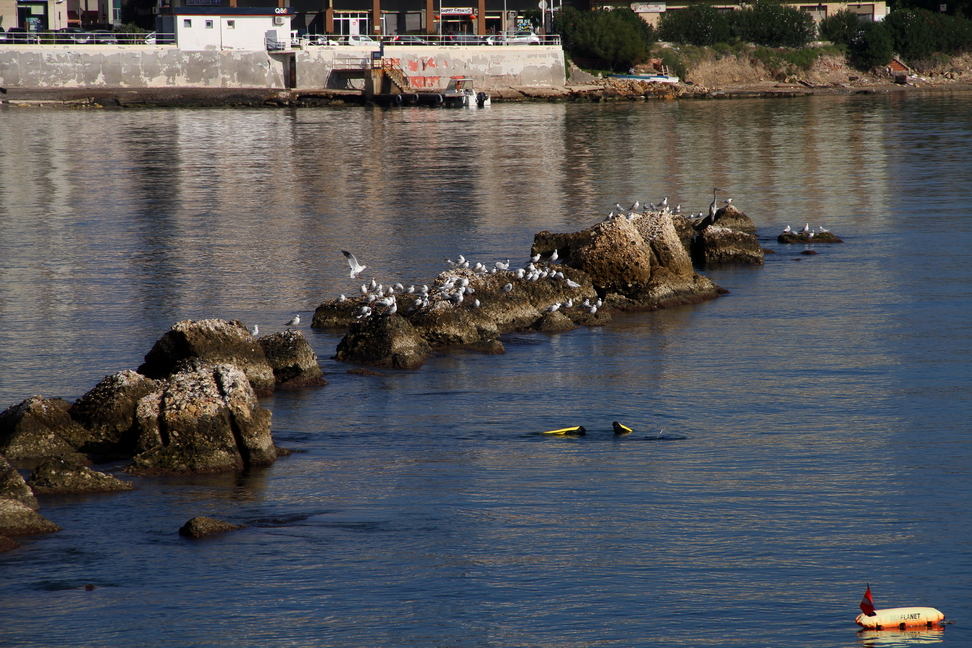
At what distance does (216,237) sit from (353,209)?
19.2ft

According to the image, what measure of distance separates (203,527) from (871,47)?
116 metres

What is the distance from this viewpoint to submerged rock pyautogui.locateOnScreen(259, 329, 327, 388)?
54.9 feet

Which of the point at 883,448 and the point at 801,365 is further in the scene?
the point at 801,365

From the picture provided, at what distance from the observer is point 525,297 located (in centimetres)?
2088

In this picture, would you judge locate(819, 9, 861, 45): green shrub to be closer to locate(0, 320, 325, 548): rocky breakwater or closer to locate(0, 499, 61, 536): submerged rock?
locate(0, 320, 325, 548): rocky breakwater

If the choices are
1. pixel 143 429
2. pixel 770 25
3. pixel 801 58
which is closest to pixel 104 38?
pixel 770 25

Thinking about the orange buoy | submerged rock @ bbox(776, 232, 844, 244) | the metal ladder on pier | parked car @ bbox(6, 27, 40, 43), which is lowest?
the orange buoy

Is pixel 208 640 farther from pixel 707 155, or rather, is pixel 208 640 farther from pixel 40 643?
pixel 707 155

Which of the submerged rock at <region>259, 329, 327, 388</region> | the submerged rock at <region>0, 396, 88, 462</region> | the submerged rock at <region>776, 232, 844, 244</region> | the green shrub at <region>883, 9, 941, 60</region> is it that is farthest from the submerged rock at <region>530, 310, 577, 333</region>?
the green shrub at <region>883, 9, 941, 60</region>

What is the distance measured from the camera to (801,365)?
1784cm

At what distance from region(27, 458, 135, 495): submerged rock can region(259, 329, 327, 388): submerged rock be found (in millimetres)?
4169

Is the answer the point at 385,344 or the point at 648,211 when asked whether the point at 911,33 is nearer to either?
the point at 648,211

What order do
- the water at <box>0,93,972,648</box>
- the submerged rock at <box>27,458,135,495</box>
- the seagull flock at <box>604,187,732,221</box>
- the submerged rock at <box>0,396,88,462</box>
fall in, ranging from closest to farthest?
the water at <box>0,93,972,648</box> → the submerged rock at <box>27,458,135,495</box> → the submerged rock at <box>0,396,88,462</box> → the seagull flock at <box>604,187,732,221</box>

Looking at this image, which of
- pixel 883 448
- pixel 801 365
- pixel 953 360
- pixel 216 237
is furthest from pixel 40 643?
pixel 216 237
